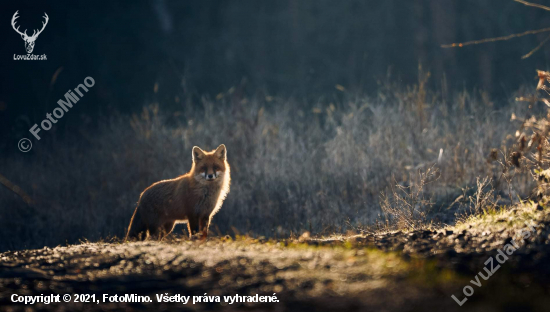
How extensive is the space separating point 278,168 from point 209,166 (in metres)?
4.71

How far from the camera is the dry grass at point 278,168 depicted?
1030 cm

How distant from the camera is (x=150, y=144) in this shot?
1365 centimetres

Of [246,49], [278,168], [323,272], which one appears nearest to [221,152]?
[278,168]

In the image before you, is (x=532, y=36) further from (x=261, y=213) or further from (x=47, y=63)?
(x=47, y=63)

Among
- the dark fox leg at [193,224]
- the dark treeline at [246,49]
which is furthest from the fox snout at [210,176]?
the dark treeline at [246,49]

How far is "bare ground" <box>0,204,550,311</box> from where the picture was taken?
2832 millimetres

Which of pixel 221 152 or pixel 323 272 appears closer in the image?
pixel 323 272

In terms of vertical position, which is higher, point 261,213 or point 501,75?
point 501,75

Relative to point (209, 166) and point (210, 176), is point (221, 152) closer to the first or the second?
point (209, 166)

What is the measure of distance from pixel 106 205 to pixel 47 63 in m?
12.1

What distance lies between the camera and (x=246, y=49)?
27.0 metres

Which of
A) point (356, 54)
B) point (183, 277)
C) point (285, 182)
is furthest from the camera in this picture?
point (356, 54)

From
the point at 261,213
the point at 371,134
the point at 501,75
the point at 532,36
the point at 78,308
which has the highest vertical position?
the point at 532,36

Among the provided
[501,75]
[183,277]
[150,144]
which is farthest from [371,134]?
[501,75]
